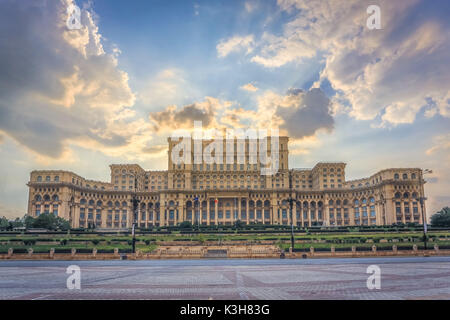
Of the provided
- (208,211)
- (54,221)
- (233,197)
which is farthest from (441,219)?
(54,221)

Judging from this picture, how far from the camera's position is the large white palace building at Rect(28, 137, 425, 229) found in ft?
348

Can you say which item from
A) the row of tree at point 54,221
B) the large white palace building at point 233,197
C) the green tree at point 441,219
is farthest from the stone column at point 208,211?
the green tree at point 441,219

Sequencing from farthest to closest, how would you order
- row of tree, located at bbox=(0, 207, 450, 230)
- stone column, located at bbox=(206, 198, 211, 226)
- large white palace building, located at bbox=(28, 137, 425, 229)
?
stone column, located at bbox=(206, 198, 211, 226) < large white palace building, located at bbox=(28, 137, 425, 229) < row of tree, located at bbox=(0, 207, 450, 230)

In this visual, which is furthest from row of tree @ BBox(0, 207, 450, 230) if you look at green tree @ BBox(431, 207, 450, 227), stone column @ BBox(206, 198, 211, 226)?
stone column @ BBox(206, 198, 211, 226)

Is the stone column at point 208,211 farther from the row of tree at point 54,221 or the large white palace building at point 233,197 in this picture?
the row of tree at point 54,221

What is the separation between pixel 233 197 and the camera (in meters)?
119

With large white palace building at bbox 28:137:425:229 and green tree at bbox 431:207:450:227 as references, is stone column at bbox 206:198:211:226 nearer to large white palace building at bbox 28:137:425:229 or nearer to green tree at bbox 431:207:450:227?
large white palace building at bbox 28:137:425:229

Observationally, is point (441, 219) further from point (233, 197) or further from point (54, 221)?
point (54, 221)

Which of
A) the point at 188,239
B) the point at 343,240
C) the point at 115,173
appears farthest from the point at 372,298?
the point at 115,173

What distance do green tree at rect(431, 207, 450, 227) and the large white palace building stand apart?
85.7 feet

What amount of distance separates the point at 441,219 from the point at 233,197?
2504 inches

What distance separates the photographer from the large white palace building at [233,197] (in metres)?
106
